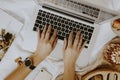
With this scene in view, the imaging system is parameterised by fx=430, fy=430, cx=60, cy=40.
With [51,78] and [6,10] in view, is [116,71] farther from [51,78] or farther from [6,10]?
[6,10]

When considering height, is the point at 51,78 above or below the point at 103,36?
below

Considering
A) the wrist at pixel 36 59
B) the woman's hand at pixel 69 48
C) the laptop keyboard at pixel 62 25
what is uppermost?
the laptop keyboard at pixel 62 25

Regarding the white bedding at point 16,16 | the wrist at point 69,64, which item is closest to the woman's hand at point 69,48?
the wrist at point 69,64

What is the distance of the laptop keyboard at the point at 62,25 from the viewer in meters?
1.35

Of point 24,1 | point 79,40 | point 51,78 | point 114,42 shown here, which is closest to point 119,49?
point 114,42

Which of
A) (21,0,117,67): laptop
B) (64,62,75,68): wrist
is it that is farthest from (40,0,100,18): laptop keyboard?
(64,62,75,68): wrist

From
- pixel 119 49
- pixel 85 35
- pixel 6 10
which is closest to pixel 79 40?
pixel 85 35

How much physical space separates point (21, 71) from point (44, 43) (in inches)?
4.5

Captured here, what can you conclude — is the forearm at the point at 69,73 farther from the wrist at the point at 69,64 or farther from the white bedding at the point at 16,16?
the white bedding at the point at 16,16

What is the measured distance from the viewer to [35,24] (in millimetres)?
1354

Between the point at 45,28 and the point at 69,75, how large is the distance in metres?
0.17

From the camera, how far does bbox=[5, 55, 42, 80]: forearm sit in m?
1.36

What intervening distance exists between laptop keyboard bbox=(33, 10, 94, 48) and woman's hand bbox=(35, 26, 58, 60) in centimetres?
2

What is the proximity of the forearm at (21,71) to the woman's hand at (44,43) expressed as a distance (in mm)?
14
